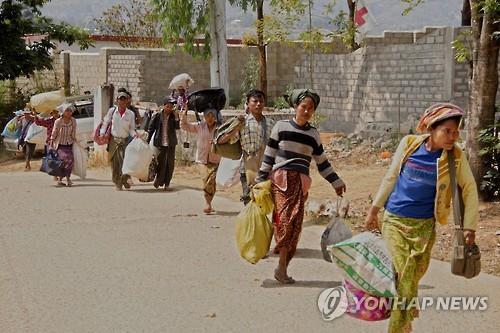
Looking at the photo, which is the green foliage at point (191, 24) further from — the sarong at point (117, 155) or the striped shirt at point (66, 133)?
the sarong at point (117, 155)

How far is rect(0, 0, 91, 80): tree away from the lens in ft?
93.5

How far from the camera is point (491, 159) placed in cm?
1148

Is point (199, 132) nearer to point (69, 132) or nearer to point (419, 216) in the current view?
point (69, 132)

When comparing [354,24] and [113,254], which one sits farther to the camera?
[354,24]

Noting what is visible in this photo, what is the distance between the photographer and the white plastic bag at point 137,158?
49.5 feet

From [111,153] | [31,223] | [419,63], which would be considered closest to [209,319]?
[31,223]

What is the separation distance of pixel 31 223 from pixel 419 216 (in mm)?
7085

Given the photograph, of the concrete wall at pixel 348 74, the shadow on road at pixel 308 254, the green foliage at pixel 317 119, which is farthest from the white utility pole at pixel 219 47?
the shadow on road at pixel 308 254

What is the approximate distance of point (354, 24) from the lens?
1045 inches

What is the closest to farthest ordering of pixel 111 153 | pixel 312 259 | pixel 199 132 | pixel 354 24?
pixel 312 259 → pixel 199 132 → pixel 111 153 → pixel 354 24

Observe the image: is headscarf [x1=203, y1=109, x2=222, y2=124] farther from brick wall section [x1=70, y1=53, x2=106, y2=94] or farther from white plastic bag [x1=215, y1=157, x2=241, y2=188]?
brick wall section [x1=70, y1=53, x2=106, y2=94]

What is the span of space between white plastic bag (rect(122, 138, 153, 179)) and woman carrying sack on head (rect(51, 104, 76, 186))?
1.73 metres

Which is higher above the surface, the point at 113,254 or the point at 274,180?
the point at 274,180

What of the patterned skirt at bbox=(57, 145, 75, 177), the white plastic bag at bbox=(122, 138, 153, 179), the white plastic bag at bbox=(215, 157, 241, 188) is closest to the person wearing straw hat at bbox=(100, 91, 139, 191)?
the white plastic bag at bbox=(122, 138, 153, 179)
